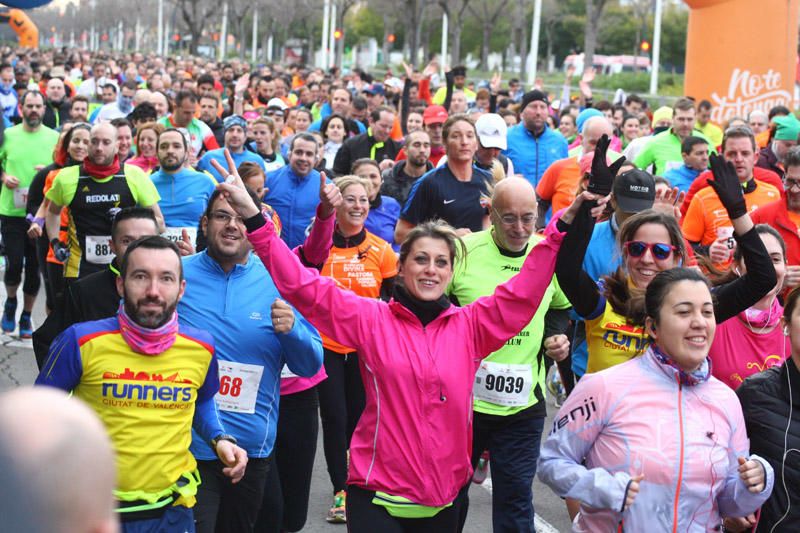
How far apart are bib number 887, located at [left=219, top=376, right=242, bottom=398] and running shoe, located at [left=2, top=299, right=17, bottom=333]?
21.1 ft

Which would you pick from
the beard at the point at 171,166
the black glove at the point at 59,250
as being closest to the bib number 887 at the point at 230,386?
the black glove at the point at 59,250

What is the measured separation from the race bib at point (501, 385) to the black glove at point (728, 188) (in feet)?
4.42

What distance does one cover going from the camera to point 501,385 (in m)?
5.40

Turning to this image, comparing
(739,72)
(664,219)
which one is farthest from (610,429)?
(739,72)

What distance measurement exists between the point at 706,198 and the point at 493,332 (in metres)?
4.03

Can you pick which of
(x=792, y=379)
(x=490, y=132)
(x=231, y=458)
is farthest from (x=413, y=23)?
(x=792, y=379)

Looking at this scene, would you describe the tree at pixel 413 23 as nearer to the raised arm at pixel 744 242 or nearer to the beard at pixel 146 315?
the raised arm at pixel 744 242

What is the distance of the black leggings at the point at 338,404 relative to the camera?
6.45 m

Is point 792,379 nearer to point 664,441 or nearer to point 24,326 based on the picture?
point 664,441

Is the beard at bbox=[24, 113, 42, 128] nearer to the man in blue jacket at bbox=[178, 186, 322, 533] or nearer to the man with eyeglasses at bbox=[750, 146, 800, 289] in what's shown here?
the man in blue jacket at bbox=[178, 186, 322, 533]

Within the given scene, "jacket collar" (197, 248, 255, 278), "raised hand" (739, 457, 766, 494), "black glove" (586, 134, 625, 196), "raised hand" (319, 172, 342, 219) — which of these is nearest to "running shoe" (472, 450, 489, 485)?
"raised hand" (319, 172, 342, 219)

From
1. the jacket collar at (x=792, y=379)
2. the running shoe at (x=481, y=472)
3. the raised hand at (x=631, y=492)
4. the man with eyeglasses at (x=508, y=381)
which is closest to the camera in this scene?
the raised hand at (x=631, y=492)

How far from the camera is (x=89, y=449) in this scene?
1409 mm

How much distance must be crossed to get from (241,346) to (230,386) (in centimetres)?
17
